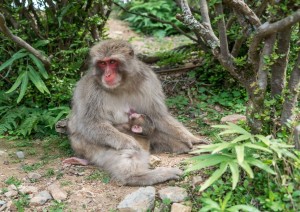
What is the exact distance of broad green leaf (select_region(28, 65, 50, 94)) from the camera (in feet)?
16.3

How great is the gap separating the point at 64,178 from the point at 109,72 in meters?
1.03

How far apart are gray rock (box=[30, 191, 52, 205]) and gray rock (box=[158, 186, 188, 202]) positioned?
2.95 ft

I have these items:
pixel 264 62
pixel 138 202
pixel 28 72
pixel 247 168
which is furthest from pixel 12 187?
pixel 264 62

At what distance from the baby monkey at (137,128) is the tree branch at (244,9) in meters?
1.47

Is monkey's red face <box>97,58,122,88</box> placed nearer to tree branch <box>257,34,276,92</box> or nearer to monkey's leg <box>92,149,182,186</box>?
monkey's leg <box>92,149,182,186</box>

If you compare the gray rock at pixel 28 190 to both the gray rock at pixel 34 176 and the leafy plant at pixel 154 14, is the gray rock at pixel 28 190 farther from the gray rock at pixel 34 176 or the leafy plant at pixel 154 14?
the leafy plant at pixel 154 14

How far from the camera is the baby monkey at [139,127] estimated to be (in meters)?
4.41

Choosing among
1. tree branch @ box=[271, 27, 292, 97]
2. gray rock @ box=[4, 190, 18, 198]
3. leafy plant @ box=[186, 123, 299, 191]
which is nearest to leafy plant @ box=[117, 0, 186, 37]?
tree branch @ box=[271, 27, 292, 97]

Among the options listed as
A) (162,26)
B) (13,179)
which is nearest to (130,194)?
(13,179)

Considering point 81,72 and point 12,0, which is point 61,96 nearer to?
point 81,72

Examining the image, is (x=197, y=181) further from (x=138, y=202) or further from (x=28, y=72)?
(x=28, y=72)

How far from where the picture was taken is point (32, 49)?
16.5 feet

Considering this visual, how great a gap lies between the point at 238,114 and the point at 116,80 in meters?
1.79

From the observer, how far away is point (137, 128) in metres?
4.41
